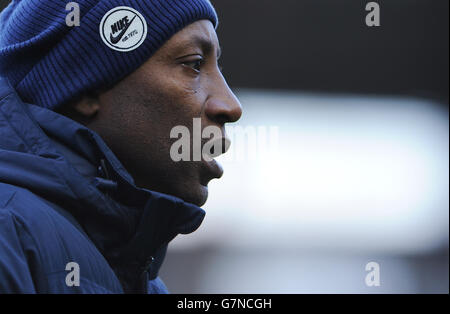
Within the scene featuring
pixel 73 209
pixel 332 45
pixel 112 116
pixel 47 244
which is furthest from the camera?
pixel 332 45

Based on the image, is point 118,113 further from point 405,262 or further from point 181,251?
point 405,262

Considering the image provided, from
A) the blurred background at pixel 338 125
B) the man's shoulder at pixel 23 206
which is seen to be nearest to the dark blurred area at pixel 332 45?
the blurred background at pixel 338 125

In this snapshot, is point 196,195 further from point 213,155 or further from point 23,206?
point 23,206

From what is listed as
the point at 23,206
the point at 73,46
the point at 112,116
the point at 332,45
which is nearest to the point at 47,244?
the point at 23,206

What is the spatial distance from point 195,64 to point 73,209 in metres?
0.46

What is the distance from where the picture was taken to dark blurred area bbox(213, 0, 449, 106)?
4586 millimetres

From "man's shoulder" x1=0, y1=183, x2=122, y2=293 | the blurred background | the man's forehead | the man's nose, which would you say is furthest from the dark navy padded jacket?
the blurred background

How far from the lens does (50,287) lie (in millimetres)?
1105

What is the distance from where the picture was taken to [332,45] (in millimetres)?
4773

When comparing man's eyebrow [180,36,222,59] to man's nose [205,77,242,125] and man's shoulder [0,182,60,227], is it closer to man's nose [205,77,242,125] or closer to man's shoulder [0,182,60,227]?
man's nose [205,77,242,125]

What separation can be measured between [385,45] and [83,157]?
3.91m

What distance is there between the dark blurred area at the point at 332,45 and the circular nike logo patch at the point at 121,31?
117 inches

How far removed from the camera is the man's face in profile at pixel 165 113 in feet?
4.74
